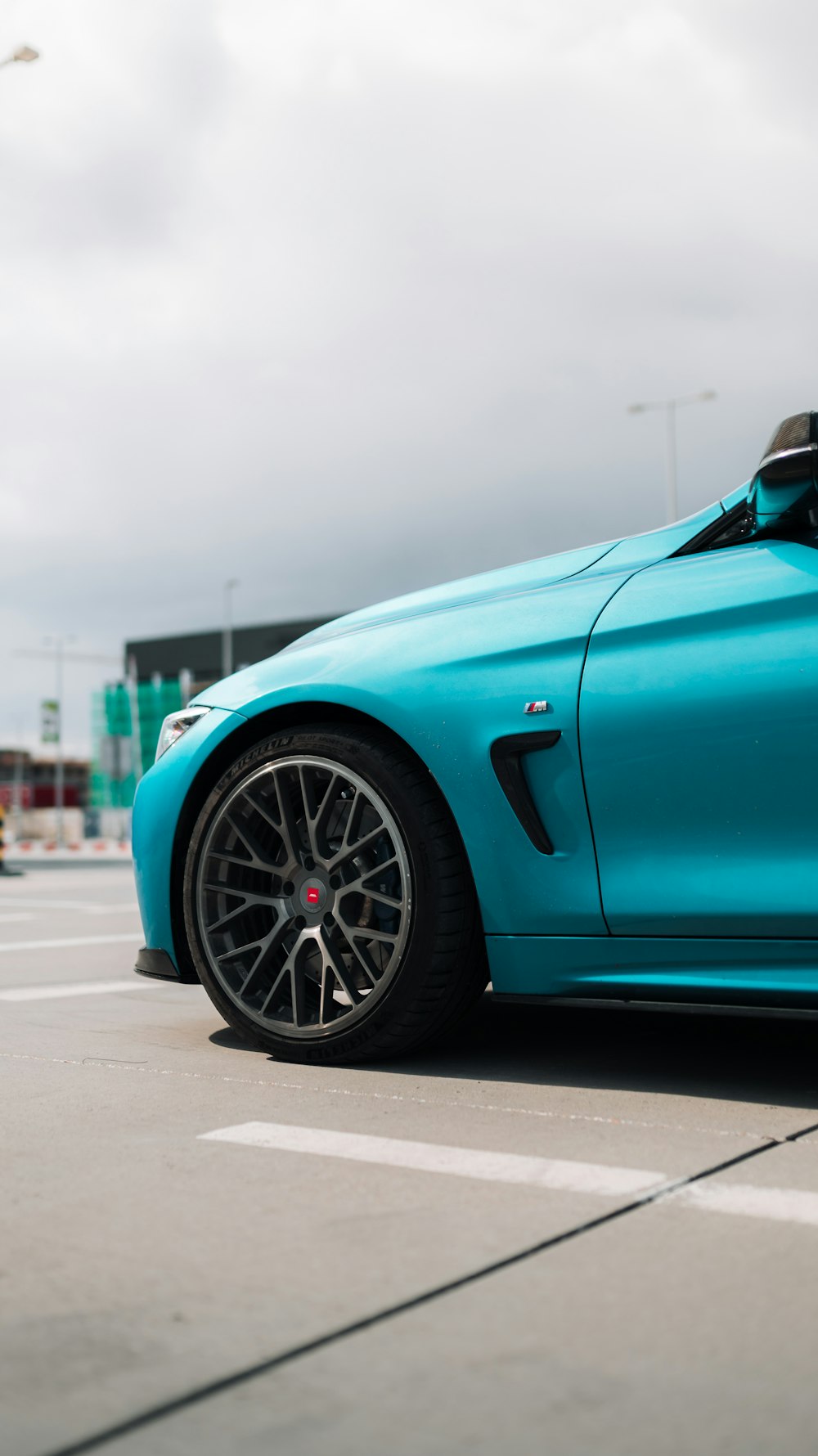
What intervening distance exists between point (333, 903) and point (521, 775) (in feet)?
1.93

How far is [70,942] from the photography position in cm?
745

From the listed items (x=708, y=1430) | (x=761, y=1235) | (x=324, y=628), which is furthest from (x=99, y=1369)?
(x=324, y=628)

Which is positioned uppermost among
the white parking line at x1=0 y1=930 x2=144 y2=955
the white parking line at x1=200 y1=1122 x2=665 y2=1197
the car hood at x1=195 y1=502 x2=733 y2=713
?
the car hood at x1=195 y1=502 x2=733 y2=713

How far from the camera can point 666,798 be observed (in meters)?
3.08

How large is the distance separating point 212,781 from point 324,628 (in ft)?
1.87

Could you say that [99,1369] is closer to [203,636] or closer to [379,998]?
[379,998]

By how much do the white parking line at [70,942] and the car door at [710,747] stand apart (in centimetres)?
452

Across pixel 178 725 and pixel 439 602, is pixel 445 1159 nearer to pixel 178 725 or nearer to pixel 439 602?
pixel 439 602

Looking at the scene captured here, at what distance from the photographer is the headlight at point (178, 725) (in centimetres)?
397

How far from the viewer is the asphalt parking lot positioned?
1.54m

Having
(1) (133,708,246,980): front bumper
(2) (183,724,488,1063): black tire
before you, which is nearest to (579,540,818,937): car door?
(2) (183,724,488,1063): black tire

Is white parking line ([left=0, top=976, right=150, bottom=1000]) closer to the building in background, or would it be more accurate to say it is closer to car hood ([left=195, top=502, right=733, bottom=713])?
car hood ([left=195, top=502, right=733, bottom=713])

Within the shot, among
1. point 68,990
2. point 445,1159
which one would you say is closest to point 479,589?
point 445,1159

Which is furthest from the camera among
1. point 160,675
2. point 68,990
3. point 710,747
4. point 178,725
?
point 160,675
